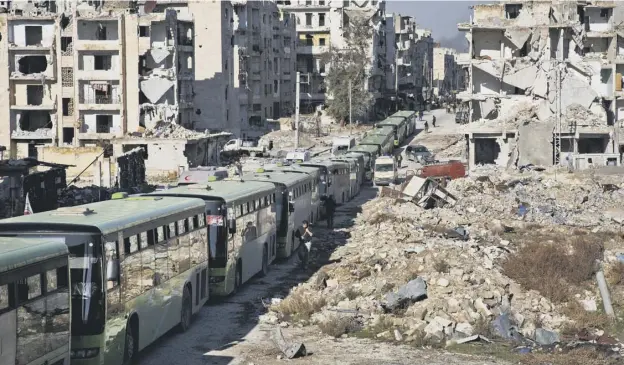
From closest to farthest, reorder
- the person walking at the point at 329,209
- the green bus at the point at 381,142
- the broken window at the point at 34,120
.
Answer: the person walking at the point at 329,209 → the green bus at the point at 381,142 → the broken window at the point at 34,120

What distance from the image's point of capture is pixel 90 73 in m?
75.9

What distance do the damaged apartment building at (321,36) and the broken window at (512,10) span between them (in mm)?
36033

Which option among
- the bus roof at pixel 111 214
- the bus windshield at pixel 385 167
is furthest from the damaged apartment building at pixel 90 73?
the bus roof at pixel 111 214

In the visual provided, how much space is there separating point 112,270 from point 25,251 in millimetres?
3523

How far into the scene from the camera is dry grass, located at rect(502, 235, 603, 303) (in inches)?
1019

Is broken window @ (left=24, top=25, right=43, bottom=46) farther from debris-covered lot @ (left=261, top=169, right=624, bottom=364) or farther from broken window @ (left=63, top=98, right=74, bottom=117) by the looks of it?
debris-covered lot @ (left=261, top=169, right=624, bottom=364)

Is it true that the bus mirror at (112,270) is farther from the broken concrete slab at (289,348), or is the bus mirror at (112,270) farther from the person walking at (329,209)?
the person walking at (329,209)

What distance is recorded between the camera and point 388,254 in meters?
30.3

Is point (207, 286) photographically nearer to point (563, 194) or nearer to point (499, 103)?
point (563, 194)

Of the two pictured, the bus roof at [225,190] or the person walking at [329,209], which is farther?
the person walking at [329,209]

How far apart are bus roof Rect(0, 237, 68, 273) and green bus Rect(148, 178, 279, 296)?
964 cm

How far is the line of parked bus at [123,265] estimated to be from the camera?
13992 mm

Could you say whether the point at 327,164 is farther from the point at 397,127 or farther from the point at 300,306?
the point at 397,127

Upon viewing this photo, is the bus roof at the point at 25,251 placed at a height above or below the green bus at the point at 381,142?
above
